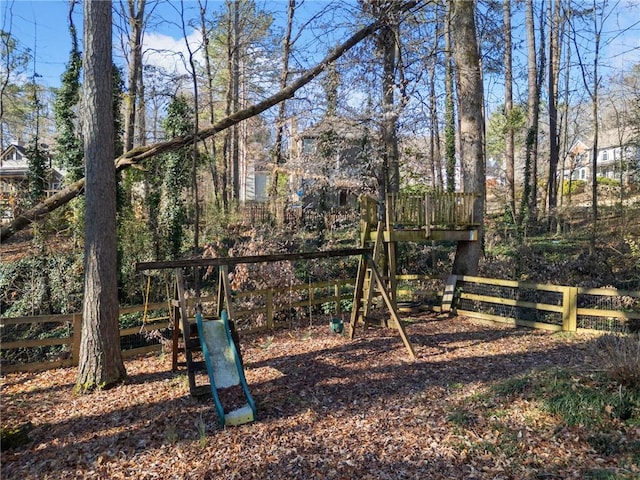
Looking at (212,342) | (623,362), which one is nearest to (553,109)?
(623,362)

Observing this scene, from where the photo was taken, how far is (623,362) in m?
4.45

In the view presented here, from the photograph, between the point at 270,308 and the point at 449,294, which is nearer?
the point at 270,308

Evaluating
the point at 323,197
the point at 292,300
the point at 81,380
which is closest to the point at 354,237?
the point at 323,197

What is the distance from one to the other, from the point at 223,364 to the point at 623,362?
14.9 feet

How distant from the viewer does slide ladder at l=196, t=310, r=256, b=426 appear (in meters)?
4.73

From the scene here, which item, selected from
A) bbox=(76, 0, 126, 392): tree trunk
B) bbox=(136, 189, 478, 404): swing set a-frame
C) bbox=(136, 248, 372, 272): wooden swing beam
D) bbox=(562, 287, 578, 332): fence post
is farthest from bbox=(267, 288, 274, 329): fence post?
bbox=(562, 287, 578, 332): fence post

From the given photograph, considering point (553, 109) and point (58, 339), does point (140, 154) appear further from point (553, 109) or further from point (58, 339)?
point (553, 109)

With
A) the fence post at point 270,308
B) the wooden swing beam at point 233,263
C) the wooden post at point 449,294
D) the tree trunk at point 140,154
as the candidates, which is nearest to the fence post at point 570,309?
the wooden post at point 449,294

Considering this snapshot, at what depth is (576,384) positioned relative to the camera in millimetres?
4684

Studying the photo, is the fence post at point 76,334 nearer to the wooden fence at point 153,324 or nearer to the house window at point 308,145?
the wooden fence at point 153,324

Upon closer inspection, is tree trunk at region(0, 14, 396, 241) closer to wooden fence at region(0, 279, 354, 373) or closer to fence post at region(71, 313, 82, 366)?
wooden fence at region(0, 279, 354, 373)

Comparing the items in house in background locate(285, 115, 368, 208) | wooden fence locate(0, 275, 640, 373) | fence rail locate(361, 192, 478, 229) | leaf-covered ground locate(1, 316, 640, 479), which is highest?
house in background locate(285, 115, 368, 208)

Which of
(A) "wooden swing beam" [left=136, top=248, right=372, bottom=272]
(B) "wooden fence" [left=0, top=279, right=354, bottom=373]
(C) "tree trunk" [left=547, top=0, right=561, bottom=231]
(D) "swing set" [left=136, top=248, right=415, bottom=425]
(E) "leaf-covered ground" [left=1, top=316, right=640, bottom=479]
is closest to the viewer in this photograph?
(E) "leaf-covered ground" [left=1, top=316, right=640, bottom=479]

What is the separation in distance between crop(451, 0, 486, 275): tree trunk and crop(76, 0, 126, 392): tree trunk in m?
7.85
